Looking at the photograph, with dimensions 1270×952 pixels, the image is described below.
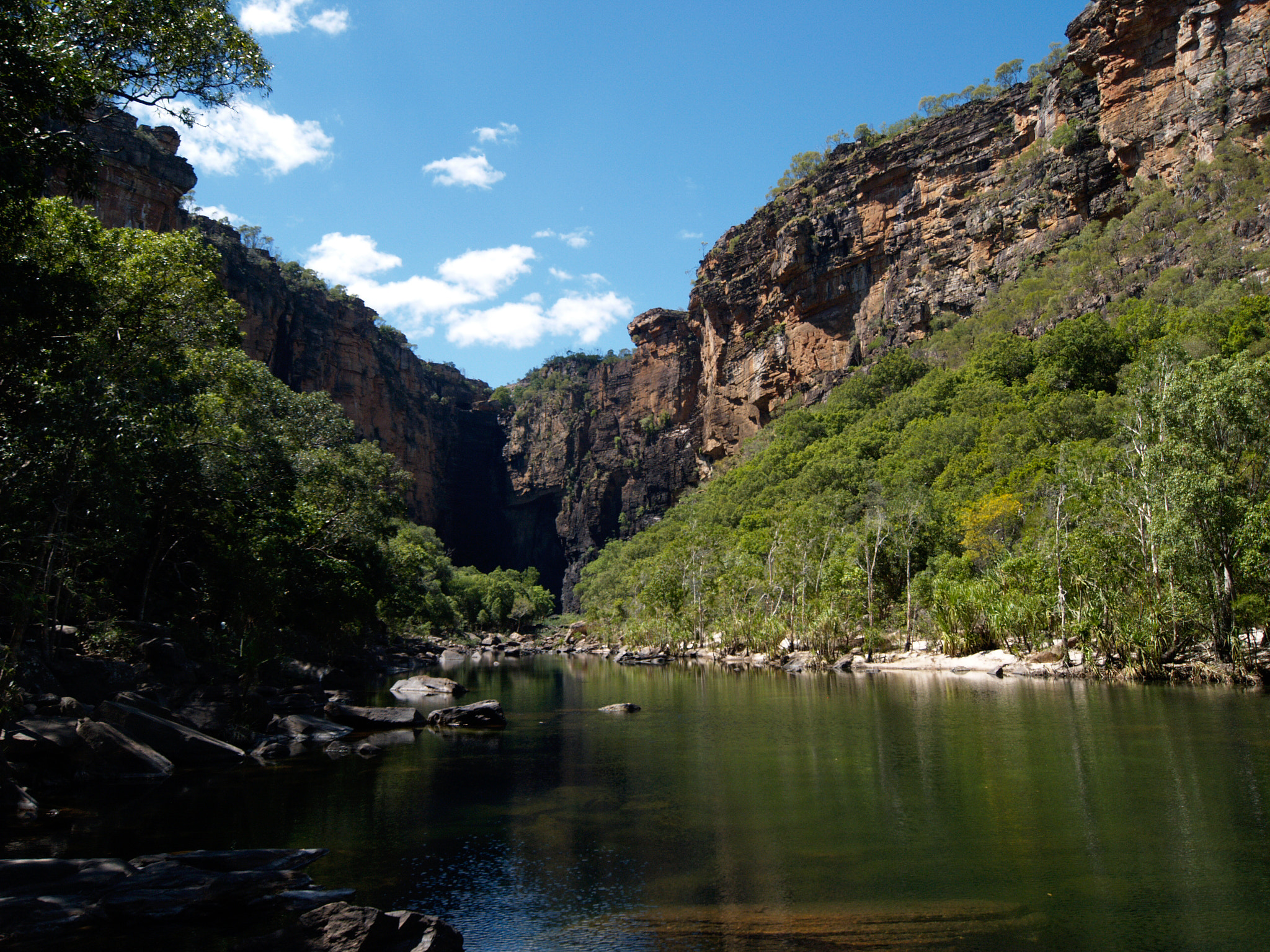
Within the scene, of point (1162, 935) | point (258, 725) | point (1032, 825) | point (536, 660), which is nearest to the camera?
point (1162, 935)

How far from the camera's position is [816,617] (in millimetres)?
43094

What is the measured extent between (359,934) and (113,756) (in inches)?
440

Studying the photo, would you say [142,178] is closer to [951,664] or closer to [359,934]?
[951,664]

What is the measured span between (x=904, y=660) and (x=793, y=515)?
76.4ft

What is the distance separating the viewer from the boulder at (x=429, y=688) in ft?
106

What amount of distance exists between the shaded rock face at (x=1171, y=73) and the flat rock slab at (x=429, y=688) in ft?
228

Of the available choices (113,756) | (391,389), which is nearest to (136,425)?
(113,756)

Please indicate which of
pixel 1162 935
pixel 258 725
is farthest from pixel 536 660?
pixel 1162 935

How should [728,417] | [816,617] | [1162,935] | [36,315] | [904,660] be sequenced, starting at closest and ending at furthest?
[1162,935]
[36,315]
[904,660]
[816,617]
[728,417]

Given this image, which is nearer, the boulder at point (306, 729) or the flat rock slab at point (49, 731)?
the flat rock slab at point (49, 731)

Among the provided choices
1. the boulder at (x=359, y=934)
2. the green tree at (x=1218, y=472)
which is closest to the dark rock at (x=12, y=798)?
the boulder at (x=359, y=934)

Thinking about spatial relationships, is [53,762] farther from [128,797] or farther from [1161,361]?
[1161,361]

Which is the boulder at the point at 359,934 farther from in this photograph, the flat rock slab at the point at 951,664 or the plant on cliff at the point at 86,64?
the flat rock slab at the point at 951,664

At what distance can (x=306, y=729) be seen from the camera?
2116cm
